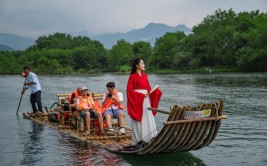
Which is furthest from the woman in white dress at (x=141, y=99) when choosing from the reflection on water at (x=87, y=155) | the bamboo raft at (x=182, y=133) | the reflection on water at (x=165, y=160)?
the reflection on water at (x=87, y=155)

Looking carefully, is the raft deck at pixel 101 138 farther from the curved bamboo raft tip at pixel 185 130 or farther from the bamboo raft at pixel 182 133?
the curved bamboo raft tip at pixel 185 130

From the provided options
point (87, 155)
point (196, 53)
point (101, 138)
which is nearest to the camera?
point (87, 155)

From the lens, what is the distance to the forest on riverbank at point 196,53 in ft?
296

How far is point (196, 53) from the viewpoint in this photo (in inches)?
4045

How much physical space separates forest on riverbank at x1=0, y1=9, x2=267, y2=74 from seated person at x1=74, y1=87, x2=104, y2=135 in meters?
72.8

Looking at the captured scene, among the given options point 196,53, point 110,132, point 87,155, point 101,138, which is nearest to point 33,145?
point 101,138

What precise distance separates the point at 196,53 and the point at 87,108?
89.5m

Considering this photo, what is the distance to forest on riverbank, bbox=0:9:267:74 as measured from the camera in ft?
296

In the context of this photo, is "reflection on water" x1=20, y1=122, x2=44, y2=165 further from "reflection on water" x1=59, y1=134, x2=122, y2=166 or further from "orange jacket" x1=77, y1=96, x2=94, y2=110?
"orange jacket" x1=77, y1=96, x2=94, y2=110

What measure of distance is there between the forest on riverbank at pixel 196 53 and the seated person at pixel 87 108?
72788 millimetres

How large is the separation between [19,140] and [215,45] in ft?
291

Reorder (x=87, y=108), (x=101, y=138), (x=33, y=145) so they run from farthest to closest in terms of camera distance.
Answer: (x=87, y=108), (x=33, y=145), (x=101, y=138)

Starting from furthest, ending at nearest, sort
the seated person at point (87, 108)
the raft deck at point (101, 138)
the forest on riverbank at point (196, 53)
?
the forest on riverbank at point (196, 53) → the seated person at point (87, 108) → the raft deck at point (101, 138)

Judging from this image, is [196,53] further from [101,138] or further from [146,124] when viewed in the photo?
[146,124]
